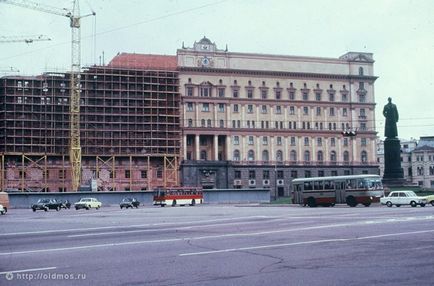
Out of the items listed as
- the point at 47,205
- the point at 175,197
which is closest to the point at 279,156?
the point at 175,197

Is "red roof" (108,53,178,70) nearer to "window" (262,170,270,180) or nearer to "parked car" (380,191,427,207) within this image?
"window" (262,170,270,180)

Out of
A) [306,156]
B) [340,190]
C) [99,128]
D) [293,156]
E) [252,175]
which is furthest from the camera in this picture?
[306,156]

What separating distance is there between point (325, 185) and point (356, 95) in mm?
60716

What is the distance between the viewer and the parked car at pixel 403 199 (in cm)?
4438

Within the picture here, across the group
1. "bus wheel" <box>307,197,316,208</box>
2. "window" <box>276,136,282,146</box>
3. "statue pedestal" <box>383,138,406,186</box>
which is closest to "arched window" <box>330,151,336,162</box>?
"window" <box>276,136,282,146</box>

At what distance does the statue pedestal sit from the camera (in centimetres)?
5834

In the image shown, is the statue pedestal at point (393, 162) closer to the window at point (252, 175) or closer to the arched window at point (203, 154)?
the window at point (252, 175)

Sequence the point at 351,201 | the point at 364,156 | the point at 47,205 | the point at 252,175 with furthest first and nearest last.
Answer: the point at 364,156 → the point at 252,175 → the point at 47,205 → the point at 351,201

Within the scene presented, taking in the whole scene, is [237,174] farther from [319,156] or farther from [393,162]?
[393,162]

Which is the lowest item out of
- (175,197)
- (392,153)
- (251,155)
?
(175,197)

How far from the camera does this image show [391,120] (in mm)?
59250

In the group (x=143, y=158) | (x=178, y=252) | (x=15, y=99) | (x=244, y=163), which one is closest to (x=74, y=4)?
(x=15, y=99)

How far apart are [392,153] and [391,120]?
3.59 meters

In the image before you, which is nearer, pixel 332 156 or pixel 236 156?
pixel 236 156
